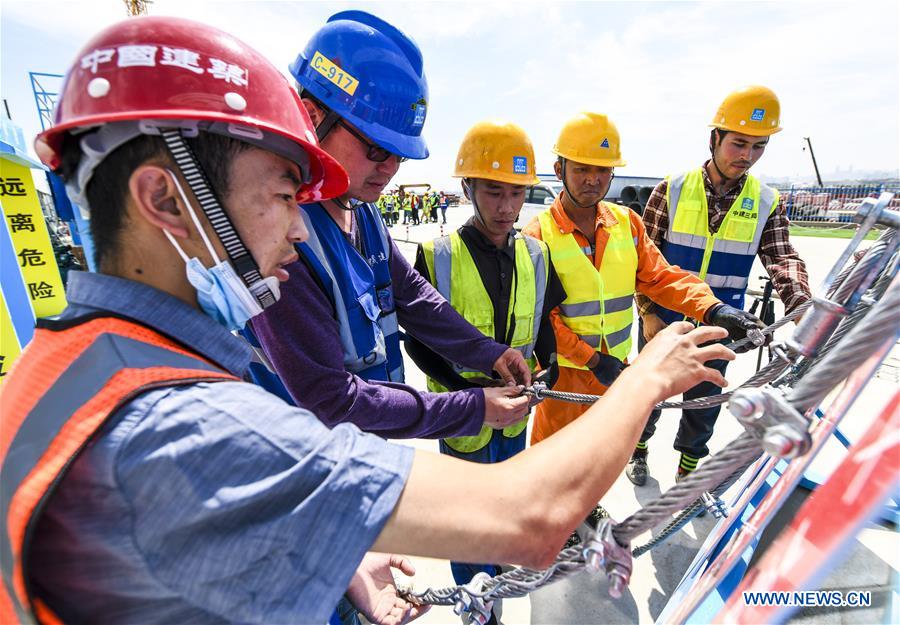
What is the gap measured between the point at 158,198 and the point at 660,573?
3.04 meters

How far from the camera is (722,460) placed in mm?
830

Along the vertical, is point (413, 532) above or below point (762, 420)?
below

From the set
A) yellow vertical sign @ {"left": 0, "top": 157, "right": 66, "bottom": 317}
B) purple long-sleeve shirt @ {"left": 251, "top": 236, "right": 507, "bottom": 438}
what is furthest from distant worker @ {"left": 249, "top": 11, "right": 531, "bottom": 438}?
yellow vertical sign @ {"left": 0, "top": 157, "right": 66, "bottom": 317}

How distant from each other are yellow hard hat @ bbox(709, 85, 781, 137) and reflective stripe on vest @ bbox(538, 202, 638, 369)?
1.25 m

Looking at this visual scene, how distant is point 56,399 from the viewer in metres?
0.64

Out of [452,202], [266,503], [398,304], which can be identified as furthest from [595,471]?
[452,202]

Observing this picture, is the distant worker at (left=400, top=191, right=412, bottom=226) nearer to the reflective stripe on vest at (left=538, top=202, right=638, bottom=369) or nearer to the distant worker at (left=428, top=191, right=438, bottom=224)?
the distant worker at (left=428, top=191, right=438, bottom=224)

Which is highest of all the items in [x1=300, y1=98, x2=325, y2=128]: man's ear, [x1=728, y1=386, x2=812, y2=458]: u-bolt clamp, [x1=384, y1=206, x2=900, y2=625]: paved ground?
[x1=300, y1=98, x2=325, y2=128]: man's ear

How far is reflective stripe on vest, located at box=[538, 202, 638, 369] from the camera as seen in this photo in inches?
107

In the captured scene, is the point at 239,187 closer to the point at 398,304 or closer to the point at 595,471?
the point at 595,471

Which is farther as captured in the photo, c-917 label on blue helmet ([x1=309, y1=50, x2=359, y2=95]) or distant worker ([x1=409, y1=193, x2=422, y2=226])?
distant worker ([x1=409, y1=193, x2=422, y2=226])

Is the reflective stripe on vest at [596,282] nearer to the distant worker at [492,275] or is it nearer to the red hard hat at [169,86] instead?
the distant worker at [492,275]

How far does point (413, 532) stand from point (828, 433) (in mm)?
804

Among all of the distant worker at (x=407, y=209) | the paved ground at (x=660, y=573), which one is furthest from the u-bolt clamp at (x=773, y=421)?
the distant worker at (x=407, y=209)
